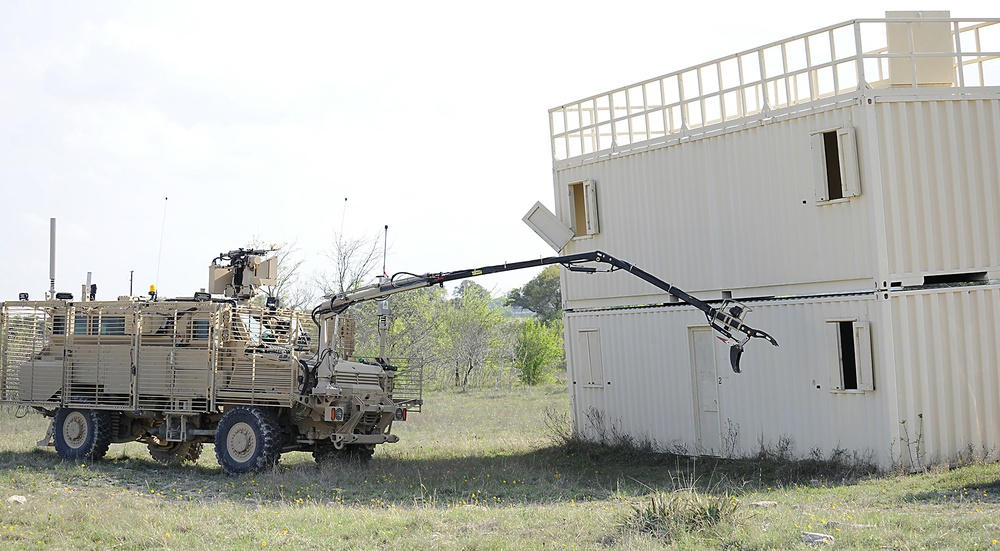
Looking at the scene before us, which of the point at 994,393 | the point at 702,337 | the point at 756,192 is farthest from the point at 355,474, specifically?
the point at 994,393

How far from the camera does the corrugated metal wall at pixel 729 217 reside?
15.1 metres

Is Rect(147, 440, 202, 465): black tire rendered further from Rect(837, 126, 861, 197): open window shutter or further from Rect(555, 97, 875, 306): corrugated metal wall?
Rect(837, 126, 861, 197): open window shutter

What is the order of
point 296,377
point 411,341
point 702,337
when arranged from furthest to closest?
point 411,341 → point 702,337 → point 296,377

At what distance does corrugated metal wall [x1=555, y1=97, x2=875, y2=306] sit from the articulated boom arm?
0.89 metres

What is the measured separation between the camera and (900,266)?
14.5 metres

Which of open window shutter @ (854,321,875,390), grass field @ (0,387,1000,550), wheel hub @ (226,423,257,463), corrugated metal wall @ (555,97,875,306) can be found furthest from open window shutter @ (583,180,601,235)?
wheel hub @ (226,423,257,463)

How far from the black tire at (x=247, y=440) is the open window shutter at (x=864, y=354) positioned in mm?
8302

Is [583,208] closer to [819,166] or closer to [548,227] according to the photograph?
[548,227]

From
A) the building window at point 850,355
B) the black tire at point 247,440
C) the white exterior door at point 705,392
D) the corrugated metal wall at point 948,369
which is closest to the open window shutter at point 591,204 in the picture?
the white exterior door at point 705,392

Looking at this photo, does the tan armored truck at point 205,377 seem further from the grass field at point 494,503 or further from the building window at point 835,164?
the building window at point 835,164

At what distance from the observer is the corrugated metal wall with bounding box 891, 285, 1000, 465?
14.3 meters

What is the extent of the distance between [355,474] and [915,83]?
955 centimetres

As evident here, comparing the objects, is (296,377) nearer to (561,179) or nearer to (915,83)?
(561,179)

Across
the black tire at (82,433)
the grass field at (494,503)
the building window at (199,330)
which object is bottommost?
the grass field at (494,503)
